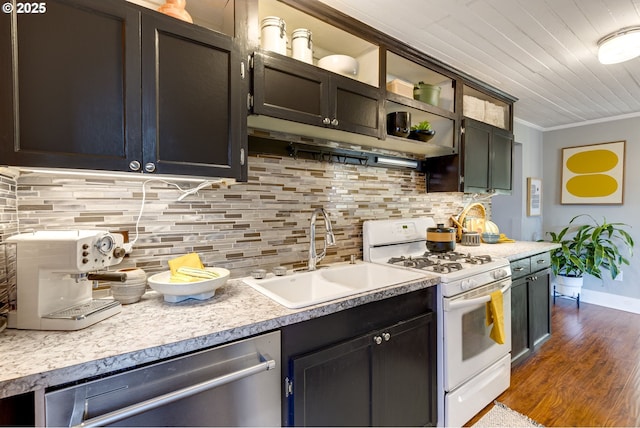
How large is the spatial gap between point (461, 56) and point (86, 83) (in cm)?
230

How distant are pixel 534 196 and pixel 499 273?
295 cm

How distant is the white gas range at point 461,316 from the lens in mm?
1641

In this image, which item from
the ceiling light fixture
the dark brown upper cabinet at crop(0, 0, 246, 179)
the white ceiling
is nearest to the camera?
the dark brown upper cabinet at crop(0, 0, 246, 179)

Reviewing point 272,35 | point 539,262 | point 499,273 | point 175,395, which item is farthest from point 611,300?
point 175,395

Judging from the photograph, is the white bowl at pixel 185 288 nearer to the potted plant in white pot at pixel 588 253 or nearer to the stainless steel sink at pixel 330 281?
the stainless steel sink at pixel 330 281

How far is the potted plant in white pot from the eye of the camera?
3.73 meters

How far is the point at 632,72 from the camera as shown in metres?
2.56

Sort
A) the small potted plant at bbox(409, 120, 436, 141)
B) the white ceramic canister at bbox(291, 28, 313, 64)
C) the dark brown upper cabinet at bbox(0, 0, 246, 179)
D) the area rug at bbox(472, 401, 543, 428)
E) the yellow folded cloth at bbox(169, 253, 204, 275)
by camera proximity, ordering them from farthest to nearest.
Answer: the small potted plant at bbox(409, 120, 436, 141) → the area rug at bbox(472, 401, 543, 428) → the white ceramic canister at bbox(291, 28, 313, 64) → the yellow folded cloth at bbox(169, 253, 204, 275) → the dark brown upper cabinet at bbox(0, 0, 246, 179)

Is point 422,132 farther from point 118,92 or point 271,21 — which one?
point 118,92

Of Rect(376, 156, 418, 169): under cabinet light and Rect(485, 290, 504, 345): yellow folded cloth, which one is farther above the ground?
Rect(376, 156, 418, 169): under cabinet light

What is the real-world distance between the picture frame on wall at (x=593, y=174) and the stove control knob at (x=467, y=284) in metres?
3.54

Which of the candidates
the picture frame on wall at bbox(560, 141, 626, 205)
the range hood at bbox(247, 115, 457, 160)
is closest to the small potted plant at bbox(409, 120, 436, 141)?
the range hood at bbox(247, 115, 457, 160)

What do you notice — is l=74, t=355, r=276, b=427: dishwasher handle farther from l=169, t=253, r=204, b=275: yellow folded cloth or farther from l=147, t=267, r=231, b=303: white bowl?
l=169, t=253, r=204, b=275: yellow folded cloth

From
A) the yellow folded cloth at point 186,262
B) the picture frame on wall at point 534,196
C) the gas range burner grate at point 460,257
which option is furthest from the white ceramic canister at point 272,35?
the picture frame on wall at point 534,196
